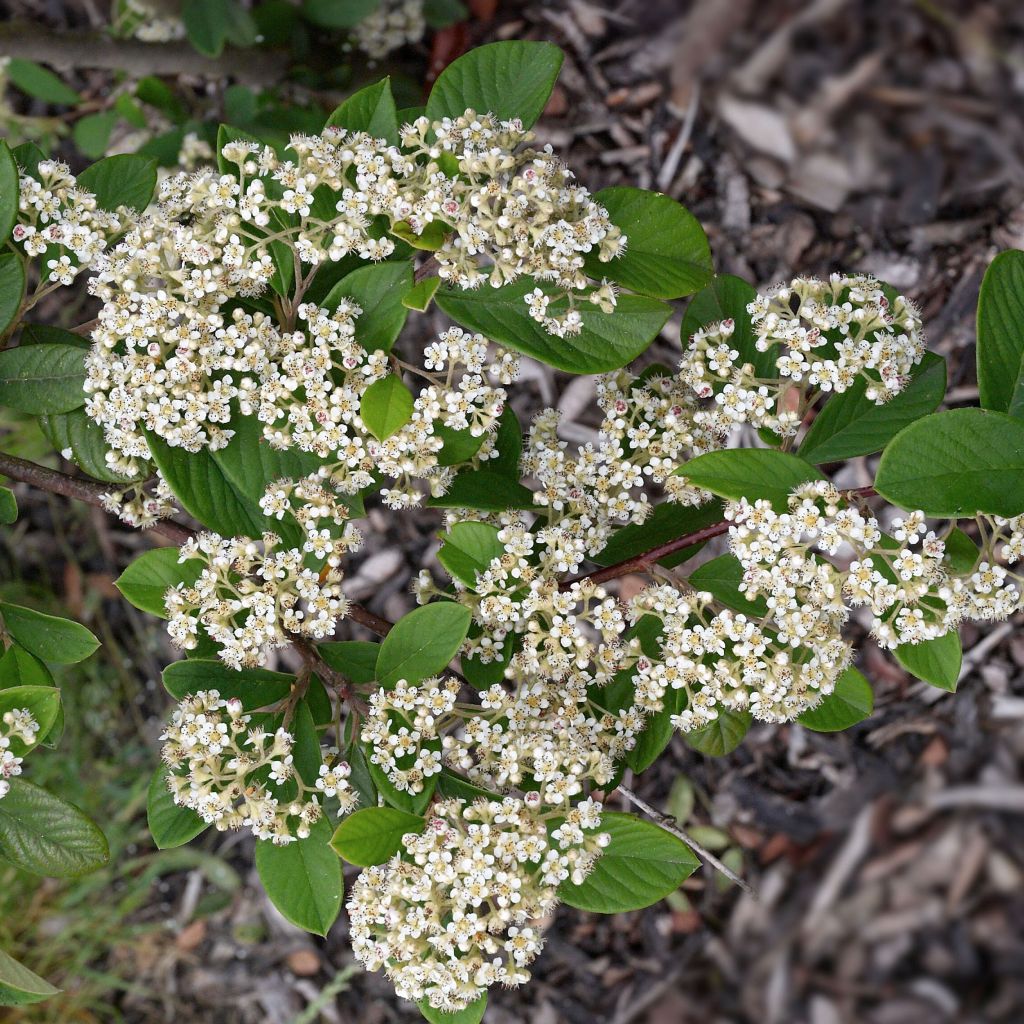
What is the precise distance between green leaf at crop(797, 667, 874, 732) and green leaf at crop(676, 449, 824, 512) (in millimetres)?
345

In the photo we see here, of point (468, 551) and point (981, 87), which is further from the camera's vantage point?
point (981, 87)

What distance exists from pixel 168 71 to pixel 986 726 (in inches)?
114

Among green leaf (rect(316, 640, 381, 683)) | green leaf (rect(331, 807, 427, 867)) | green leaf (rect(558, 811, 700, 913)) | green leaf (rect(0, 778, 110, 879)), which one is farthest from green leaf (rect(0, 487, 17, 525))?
green leaf (rect(558, 811, 700, 913))

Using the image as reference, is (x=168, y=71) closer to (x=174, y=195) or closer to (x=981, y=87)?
(x=174, y=195)

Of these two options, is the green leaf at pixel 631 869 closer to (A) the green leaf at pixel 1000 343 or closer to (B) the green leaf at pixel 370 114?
(A) the green leaf at pixel 1000 343

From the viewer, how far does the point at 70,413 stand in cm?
172

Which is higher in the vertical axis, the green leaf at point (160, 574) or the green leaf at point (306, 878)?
the green leaf at point (160, 574)

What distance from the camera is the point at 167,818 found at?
1.60 meters

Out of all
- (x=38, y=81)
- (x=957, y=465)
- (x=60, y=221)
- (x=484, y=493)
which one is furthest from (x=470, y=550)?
(x=38, y=81)

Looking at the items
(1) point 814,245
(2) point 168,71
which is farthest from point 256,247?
(1) point 814,245

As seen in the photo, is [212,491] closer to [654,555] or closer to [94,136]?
[654,555]

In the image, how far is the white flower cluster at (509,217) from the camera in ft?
4.63

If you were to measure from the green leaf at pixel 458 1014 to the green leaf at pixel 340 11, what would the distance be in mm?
2353

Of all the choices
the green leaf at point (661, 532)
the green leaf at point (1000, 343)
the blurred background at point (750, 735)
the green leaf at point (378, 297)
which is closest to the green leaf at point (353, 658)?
the green leaf at point (661, 532)
